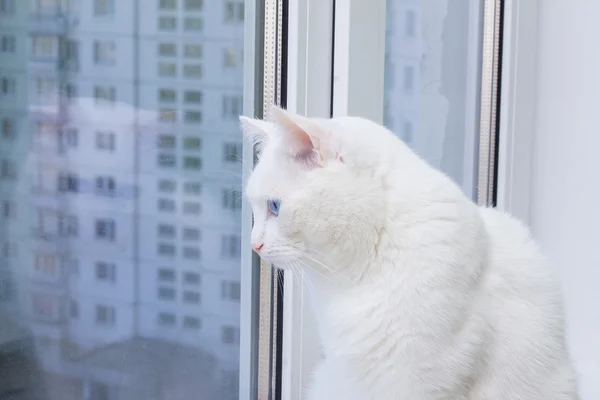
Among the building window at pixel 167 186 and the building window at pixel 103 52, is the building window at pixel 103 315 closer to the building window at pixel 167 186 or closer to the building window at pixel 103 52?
the building window at pixel 167 186

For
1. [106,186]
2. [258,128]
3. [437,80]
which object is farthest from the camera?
[437,80]

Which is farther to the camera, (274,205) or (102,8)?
(102,8)

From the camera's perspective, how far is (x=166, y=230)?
140 centimetres

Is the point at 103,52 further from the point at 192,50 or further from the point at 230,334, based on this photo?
the point at 230,334

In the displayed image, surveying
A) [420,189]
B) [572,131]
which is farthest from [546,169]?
[420,189]

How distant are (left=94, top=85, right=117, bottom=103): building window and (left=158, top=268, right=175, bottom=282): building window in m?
0.34

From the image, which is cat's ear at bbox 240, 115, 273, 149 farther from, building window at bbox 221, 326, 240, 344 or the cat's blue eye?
building window at bbox 221, 326, 240, 344

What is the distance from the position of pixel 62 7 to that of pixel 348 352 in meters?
0.76

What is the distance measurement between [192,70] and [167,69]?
47 millimetres

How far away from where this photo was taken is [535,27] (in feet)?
6.72

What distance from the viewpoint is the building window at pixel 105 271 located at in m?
1.36

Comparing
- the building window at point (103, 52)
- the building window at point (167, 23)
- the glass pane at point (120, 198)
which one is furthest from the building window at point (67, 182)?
the building window at point (167, 23)

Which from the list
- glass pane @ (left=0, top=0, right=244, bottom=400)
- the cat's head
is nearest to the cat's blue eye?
the cat's head

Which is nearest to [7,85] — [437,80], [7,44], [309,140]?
[7,44]
